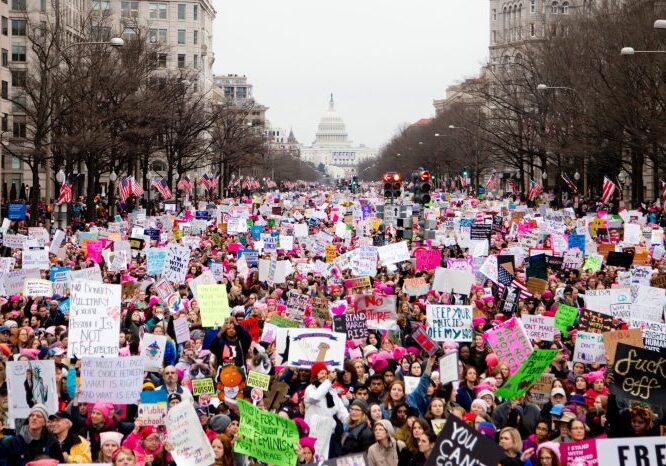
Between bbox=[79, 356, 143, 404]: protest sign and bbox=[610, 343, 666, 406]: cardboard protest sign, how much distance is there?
14.3 feet

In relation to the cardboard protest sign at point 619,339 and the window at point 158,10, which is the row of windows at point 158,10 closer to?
the window at point 158,10

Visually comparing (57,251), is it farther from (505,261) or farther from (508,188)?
(508,188)

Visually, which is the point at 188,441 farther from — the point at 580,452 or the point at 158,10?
the point at 158,10

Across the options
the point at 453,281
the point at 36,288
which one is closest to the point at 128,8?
the point at 36,288

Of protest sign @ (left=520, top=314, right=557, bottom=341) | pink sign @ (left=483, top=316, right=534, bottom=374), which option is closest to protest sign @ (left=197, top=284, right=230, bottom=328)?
protest sign @ (left=520, top=314, right=557, bottom=341)

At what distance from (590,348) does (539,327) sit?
1506 millimetres

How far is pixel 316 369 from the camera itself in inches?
534

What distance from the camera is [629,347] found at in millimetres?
12609

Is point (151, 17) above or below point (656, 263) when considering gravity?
above

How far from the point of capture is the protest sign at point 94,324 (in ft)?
49.3

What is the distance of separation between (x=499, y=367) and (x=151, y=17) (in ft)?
364

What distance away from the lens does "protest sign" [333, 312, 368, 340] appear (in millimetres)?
16828

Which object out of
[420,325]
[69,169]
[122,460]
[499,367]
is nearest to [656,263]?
[420,325]

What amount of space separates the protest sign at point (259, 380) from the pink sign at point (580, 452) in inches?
161
